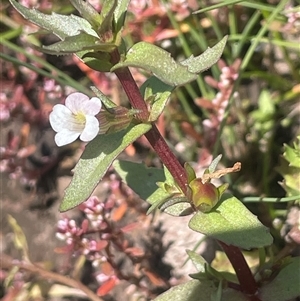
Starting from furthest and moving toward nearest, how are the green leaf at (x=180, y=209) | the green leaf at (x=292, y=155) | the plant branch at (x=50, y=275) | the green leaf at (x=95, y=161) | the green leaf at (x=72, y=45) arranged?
the plant branch at (x=50, y=275) → the green leaf at (x=292, y=155) → the green leaf at (x=180, y=209) → the green leaf at (x=95, y=161) → the green leaf at (x=72, y=45)

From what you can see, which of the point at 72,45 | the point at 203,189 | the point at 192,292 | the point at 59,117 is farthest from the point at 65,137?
the point at 192,292

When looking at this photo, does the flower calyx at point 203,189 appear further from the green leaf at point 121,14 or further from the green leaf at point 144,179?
the green leaf at point 121,14

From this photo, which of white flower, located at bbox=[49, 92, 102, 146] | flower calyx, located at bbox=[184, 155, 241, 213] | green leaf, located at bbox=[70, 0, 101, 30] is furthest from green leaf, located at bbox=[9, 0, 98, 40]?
flower calyx, located at bbox=[184, 155, 241, 213]

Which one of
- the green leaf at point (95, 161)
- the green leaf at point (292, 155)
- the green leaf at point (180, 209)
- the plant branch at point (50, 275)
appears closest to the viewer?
the green leaf at point (95, 161)

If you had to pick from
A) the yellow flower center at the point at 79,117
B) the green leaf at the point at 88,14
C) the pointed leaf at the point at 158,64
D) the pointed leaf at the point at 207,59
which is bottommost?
the yellow flower center at the point at 79,117

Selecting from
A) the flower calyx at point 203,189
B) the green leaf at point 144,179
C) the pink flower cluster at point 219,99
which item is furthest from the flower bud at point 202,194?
the pink flower cluster at point 219,99

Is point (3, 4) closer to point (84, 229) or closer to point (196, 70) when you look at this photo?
point (84, 229)

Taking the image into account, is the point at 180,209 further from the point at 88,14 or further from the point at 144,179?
the point at 88,14

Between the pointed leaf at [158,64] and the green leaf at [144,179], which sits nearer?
the pointed leaf at [158,64]
